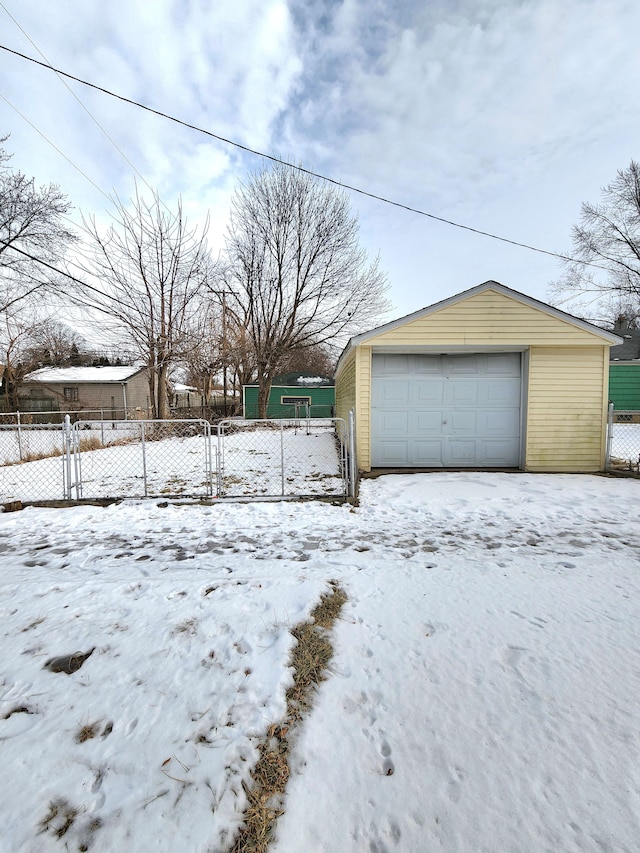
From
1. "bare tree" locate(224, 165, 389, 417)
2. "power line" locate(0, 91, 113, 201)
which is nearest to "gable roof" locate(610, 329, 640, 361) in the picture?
"bare tree" locate(224, 165, 389, 417)

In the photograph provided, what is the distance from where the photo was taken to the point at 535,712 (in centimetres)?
174

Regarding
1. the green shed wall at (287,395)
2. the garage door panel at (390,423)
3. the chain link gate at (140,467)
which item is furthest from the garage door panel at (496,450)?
the green shed wall at (287,395)

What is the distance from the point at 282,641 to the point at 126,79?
8.65 m

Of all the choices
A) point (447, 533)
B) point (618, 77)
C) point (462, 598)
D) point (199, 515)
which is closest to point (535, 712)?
point (462, 598)

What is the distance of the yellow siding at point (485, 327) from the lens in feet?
23.3

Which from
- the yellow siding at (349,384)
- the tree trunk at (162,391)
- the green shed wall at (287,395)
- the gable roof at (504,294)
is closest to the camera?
the gable roof at (504,294)

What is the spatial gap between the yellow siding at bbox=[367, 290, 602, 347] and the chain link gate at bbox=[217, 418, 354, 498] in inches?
91.3

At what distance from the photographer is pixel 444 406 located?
7.70 m

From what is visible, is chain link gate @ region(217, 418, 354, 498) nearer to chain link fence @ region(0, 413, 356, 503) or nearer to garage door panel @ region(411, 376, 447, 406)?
chain link fence @ region(0, 413, 356, 503)

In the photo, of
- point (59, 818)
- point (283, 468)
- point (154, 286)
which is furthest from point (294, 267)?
point (59, 818)

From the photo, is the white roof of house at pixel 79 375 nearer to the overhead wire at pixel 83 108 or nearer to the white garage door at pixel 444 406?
the overhead wire at pixel 83 108

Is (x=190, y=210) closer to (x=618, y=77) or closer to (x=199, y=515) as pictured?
A: (x=618, y=77)

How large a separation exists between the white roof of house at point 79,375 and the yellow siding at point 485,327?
2301 cm

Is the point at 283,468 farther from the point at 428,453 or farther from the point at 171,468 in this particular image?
the point at 171,468
